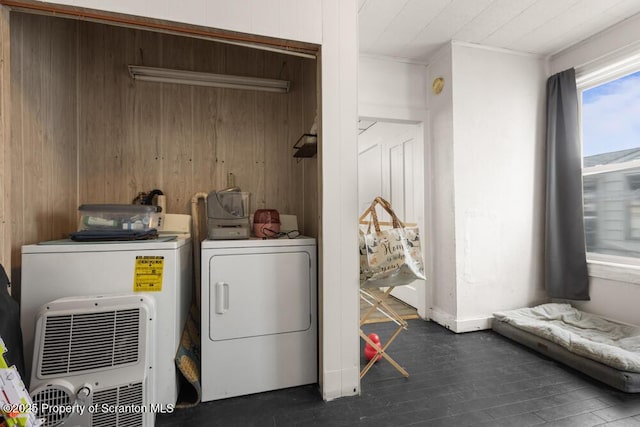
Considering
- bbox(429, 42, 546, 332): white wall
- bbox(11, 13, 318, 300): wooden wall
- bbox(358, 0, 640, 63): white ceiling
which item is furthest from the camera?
bbox(429, 42, 546, 332): white wall

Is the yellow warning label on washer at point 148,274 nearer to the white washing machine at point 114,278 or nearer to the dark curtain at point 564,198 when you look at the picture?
the white washing machine at point 114,278

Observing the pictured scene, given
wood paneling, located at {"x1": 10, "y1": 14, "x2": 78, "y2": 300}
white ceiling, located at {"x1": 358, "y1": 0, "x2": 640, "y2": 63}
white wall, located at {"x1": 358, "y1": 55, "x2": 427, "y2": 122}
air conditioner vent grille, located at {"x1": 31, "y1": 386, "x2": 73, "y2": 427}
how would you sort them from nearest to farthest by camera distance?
air conditioner vent grille, located at {"x1": 31, "y1": 386, "x2": 73, "y2": 427} < wood paneling, located at {"x1": 10, "y1": 14, "x2": 78, "y2": 300} < white ceiling, located at {"x1": 358, "y1": 0, "x2": 640, "y2": 63} < white wall, located at {"x1": 358, "y1": 55, "x2": 427, "y2": 122}

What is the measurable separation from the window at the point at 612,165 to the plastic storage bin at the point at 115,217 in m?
3.85

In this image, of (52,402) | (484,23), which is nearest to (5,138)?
(52,402)

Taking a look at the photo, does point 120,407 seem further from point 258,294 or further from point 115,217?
point 115,217

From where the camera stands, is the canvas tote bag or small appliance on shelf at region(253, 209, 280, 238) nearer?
the canvas tote bag

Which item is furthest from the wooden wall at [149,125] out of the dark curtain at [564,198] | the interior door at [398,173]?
the dark curtain at [564,198]

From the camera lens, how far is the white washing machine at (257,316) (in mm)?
1703

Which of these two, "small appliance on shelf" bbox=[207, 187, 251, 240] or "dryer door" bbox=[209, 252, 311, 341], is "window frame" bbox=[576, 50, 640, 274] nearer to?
"dryer door" bbox=[209, 252, 311, 341]

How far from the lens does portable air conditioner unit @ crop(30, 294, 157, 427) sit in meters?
1.24

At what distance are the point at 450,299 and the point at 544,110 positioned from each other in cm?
223

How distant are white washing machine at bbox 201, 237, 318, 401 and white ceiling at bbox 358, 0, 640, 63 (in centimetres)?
202

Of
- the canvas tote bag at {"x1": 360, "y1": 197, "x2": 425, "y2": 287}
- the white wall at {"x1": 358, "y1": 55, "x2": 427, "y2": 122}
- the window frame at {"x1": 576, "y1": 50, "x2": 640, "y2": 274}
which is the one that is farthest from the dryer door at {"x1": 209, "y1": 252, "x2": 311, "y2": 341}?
the window frame at {"x1": 576, "y1": 50, "x2": 640, "y2": 274}

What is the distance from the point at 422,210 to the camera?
313cm
